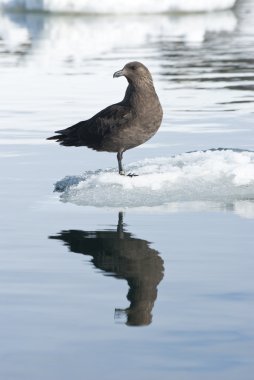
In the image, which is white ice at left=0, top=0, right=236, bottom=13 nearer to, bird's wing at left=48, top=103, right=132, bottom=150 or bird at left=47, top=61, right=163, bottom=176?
bird's wing at left=48, top=103, right=132, bottom=150

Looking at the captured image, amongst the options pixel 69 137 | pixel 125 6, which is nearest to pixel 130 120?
pixel 69 137

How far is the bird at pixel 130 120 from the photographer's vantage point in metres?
9.84

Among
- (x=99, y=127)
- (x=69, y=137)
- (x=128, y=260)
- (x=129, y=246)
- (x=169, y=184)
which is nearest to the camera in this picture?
(x=128, y=260)

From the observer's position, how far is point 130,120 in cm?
984

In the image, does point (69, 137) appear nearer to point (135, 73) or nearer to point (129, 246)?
point (135, 73)

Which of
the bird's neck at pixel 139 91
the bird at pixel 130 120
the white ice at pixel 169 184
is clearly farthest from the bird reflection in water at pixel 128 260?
the bird's neck at pixel 139 91

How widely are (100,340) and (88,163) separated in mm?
6014

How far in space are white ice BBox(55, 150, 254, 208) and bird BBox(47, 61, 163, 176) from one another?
0.27 metres

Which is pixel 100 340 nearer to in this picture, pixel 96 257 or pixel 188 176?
pixel 96 257

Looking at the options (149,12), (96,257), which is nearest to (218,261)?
(96,257)

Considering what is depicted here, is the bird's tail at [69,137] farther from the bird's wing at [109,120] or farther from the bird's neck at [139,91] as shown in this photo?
the bird's neck at [139,91]

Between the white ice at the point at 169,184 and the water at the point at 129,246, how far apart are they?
0.01 m

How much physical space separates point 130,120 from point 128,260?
250cm

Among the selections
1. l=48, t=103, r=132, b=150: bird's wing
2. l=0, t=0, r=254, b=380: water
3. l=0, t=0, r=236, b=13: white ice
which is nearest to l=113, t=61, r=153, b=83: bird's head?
l=48, t=103, r=132, b=150: bird's wing
